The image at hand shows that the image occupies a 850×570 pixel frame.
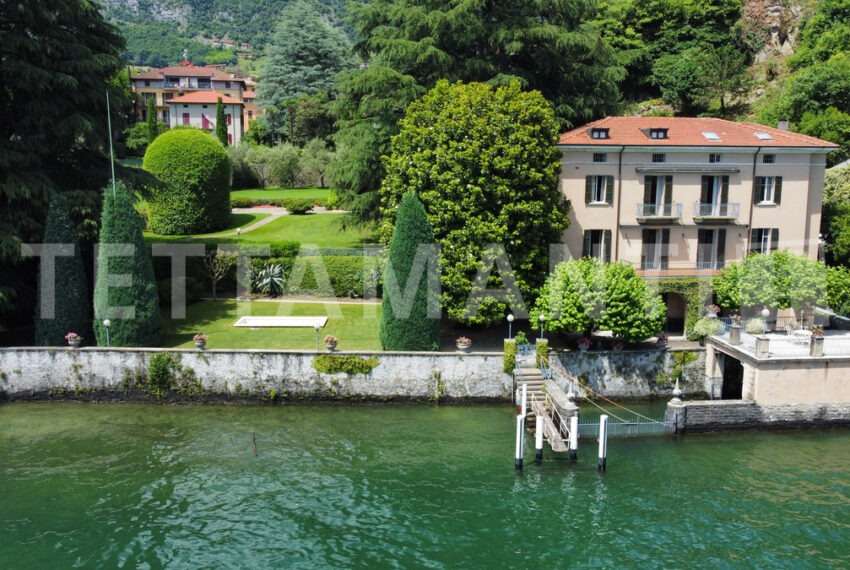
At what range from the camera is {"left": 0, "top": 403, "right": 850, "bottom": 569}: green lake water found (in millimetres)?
21203

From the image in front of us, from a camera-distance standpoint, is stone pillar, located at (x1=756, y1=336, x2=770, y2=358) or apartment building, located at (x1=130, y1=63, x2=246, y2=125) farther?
apartment building, located at (x1=130, y1=63, x2=246, y2=125)

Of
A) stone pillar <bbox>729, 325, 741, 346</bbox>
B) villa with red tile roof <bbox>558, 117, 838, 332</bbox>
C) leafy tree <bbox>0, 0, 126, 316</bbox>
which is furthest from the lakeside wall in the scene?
stone pillar <bbox>729, 325, 741, 346</bbox>

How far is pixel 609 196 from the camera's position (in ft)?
125

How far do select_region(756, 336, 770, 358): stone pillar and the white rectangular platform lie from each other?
1959 cm

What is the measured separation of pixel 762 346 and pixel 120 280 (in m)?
27.7

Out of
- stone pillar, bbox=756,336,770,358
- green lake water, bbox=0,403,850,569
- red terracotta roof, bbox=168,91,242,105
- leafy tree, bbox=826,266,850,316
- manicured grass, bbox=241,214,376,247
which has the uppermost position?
red terracotta roof, bbox=168,91,242,105

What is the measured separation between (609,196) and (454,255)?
10203 mm

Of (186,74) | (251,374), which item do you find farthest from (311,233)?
(186,74)

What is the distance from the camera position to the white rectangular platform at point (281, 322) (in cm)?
3628

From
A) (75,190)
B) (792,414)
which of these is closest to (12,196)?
(75,190)

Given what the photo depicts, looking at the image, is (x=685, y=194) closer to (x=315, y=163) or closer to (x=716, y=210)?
(x=716, y=210)

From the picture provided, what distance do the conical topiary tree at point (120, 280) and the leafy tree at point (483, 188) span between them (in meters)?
12.7

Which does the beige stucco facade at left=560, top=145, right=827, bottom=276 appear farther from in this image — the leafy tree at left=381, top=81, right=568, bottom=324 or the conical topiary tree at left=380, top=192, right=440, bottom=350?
the conical topiary tree at left=380, top=192, right=440, bottom=350

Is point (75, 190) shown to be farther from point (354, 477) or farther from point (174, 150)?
point (354, 477)
